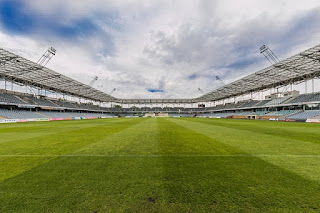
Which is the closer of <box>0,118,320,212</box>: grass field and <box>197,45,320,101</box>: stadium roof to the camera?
<box>0,118,320,212</box>: grass field

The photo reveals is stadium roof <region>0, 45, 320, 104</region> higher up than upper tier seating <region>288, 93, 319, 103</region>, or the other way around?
stadium roof <region>0, 45, 320, 104</region>

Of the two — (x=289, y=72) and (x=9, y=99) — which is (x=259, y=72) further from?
(x=9, y=99)

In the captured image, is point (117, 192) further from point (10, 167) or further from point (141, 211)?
point (10, 167)

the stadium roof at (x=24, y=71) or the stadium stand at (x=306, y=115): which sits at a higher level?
the stadium roof at (x=24, y=71)

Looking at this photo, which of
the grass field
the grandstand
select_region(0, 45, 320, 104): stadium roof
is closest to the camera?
the grass field

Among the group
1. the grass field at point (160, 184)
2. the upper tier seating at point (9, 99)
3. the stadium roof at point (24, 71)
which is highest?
the stadium roof at point (24, 71)

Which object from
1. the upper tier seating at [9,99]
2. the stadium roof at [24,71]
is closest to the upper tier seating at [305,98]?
the stadium roof at [24,71]

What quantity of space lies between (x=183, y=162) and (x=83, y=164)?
2.96 meters

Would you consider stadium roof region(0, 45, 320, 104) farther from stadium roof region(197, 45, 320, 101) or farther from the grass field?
the grass field

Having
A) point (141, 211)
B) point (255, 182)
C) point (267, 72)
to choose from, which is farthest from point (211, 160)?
point (267, 72)

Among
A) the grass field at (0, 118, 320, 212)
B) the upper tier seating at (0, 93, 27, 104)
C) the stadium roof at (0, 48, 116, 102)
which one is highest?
the stadium roof at (0, 48, 116, 102)

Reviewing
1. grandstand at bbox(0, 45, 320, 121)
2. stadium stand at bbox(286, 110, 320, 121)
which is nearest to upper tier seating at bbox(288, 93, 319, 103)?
grandstand at bbox(0, 45, 320, 121)

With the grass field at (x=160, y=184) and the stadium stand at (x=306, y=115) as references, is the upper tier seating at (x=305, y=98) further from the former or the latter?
the grass field at (x=160, y=184)

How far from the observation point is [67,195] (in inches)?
90.9
